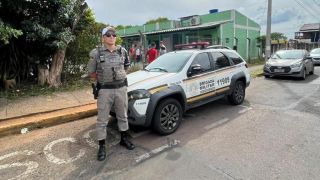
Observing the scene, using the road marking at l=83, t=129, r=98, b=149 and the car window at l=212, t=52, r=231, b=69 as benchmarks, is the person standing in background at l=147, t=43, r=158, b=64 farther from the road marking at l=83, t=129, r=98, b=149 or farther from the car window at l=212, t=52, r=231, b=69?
the road marking at l=83, t=129, r=98, b=149

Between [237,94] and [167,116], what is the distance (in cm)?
277

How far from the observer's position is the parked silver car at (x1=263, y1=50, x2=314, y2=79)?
482 inches

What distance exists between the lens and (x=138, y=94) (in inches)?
202

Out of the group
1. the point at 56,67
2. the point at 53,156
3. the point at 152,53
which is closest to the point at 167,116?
the point at 53,156

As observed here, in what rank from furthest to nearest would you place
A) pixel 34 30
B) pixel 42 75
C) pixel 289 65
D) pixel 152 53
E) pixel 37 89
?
pixel 152 53 < pixel 289 65 < pixel 42 75 < pixel 37 89 < pixel 34 30

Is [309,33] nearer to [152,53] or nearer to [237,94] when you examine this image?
[152,53]

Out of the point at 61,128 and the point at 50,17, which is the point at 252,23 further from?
the point at 61,128

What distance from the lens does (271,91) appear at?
9750mm

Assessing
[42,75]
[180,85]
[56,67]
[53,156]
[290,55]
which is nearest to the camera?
[53,156]

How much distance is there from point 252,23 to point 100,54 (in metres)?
25.5

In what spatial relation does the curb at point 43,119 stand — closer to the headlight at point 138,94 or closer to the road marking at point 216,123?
the headlight at point 138,94

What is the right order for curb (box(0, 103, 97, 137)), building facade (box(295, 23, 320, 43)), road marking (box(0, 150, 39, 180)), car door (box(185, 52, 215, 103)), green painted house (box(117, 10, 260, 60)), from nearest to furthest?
road marking (box(0, 150, 39, 180)), curb (box(0, 103, 97, 137)), car door (box(185, 52, 215, 103)), green painted house (box(117, 10, 260, 60)), building facade (box(295, 23, 320, 43))

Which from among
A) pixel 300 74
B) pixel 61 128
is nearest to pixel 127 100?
pixel 61 128

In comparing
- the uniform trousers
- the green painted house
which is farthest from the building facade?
the uniform trousers
